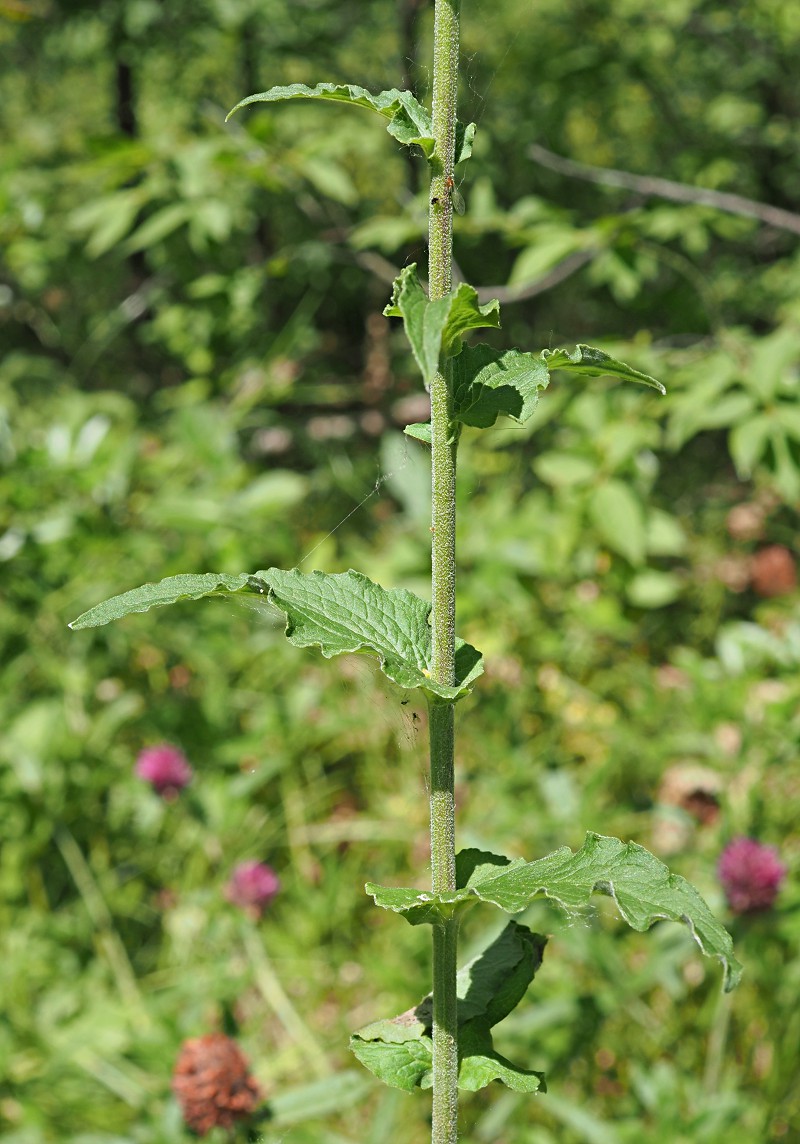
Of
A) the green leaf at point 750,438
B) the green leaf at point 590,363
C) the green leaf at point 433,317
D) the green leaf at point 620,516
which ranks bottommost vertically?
the green leaf at point 620,516

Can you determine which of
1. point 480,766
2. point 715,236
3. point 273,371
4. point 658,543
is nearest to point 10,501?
point 273,371

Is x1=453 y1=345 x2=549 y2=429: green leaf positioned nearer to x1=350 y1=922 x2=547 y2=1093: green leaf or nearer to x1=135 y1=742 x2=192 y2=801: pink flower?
x1=350 y1=922 x2=547 y2=1093: green leaf

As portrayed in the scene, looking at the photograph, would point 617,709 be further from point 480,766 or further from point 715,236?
point 715,236

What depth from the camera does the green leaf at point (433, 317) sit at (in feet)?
1.46

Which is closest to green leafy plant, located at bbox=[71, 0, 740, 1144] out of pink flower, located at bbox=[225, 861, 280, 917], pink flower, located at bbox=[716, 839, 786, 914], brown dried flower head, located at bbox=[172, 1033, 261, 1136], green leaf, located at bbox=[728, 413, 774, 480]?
brown dried flower head, located at bbox=[172, 1033, 261, 1136]

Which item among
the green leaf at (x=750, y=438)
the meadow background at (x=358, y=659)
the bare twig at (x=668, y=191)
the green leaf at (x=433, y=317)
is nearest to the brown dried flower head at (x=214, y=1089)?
the meadow background at (x=358, y=659)

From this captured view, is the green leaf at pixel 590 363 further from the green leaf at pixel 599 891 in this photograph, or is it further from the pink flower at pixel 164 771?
the pink flower at pixel 164 771

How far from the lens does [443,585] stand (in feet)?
1.77

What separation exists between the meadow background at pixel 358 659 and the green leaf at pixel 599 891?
0.16 m

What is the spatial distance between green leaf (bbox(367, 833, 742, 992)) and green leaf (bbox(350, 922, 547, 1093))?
10 cm

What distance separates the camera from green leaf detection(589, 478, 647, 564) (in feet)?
5.71

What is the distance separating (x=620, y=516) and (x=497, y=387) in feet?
4.12

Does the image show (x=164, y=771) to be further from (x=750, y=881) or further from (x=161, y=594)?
(x=161, y=594)

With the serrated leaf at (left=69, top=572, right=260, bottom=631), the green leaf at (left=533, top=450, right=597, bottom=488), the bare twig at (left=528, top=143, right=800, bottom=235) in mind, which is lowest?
the green leaf at (left=533, top=450, right=597, bottom=488)
